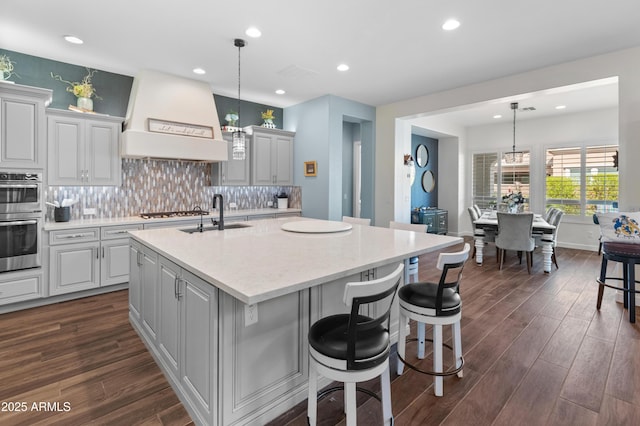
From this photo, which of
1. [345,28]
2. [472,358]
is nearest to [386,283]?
[472,358]

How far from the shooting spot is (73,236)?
3711 millimetres

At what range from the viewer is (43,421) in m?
1.81

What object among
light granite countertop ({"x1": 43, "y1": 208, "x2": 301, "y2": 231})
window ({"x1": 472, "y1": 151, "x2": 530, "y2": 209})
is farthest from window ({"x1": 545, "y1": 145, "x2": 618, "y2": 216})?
light granite countertop ({"x1": 43, "y1": 208, "x2": 301, "y2": 231})

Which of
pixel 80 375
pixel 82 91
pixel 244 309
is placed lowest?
pixel 80 375

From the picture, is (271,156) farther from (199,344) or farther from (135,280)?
(199,344)

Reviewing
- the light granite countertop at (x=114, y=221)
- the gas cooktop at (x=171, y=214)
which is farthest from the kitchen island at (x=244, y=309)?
the gas cooktop at (x=171, y=214)

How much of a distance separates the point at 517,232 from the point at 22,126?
6.46m

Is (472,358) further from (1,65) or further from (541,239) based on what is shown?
(1,65)

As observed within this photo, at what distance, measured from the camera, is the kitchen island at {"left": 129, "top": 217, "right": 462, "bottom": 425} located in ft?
5.22

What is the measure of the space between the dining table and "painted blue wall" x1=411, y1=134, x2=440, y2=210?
222 cm

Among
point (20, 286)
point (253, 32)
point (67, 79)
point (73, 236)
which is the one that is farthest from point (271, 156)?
point (20, 286)

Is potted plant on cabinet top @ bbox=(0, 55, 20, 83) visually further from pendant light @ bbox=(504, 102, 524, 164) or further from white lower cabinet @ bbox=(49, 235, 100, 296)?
pendant light @ bbox=(504, 102, 524, 164)

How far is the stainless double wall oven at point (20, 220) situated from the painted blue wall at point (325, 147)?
12.2ft

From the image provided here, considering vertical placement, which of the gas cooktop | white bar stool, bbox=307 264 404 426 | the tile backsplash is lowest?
white bar stool, bbox=307 264 404 426
